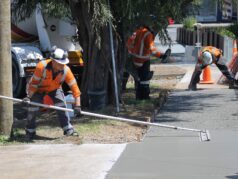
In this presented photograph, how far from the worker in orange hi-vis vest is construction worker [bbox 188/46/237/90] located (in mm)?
1570

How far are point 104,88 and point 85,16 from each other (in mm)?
1497

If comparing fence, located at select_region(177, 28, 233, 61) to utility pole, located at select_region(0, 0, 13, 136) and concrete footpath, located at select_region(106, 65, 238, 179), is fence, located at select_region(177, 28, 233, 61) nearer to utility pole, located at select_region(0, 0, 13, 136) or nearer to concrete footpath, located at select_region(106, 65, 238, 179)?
concrete footpath, located at select_region(106, 65, 238, 179)

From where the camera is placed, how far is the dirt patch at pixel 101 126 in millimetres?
9430

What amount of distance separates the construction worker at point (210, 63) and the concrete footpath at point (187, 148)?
1.75 metres

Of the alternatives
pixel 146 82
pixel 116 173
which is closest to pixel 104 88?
pixel 146 82

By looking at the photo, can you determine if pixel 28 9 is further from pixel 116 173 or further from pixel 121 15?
pixel 116 173

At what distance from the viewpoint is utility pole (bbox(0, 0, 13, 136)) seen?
30.7ft

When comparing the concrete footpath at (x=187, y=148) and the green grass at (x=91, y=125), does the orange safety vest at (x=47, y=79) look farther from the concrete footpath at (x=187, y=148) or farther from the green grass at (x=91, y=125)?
the concrete footpath at (x=187, y=148)

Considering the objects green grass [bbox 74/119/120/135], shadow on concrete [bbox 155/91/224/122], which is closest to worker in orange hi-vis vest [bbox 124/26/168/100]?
shadow on concrete [bbox 155/91/224/122]

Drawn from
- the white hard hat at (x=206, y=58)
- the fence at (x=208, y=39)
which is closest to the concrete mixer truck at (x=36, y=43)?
the white hard hat at (x=206, y=58)

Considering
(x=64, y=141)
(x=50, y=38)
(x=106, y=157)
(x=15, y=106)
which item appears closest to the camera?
(x=106, y=157)

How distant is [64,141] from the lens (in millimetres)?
9219

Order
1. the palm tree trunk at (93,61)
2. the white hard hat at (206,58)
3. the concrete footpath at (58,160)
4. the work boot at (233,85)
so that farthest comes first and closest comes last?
1. the work boot at (233,85)
2. the white hard hat at (206,58)
3. the palm tree trunk at (93,61)
4. the concrete footpath at (58,160)

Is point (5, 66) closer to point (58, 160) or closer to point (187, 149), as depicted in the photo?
point (58, 160)
